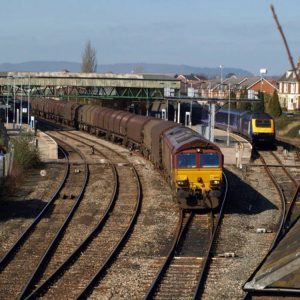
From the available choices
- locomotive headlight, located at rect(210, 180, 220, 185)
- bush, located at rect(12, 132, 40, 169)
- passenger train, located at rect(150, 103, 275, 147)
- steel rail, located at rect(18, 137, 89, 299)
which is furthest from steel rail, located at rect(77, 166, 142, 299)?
passenger train, located at rect(150, 103, 275, 147)

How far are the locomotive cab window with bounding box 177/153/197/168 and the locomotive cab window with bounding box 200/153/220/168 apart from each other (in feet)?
0.83

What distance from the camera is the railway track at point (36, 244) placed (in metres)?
14.8

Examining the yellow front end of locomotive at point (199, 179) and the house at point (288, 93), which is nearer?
the yellow front end of locomotive at point (199, 179)

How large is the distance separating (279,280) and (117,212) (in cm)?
1643

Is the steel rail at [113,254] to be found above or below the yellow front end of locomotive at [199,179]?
below

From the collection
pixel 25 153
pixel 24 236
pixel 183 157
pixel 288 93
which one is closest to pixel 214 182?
pixel 183 157

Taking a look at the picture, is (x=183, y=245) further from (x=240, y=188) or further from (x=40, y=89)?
(x=40, y=89)

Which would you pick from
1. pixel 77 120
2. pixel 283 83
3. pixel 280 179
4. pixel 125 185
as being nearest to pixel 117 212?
pixel 125 185

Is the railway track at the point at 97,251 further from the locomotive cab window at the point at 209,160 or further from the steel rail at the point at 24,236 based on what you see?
the locomotive cab window at the point at 209,160

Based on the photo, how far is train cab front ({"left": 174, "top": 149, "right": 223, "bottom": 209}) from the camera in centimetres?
2238

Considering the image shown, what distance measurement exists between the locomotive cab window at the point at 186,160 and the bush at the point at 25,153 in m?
11.7

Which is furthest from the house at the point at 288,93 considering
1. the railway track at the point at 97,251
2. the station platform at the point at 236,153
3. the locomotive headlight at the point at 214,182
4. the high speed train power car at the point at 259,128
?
the locomotive headlight at the point at 214,182

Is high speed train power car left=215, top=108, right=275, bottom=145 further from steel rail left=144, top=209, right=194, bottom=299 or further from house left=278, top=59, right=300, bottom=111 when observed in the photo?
house left=278, top=59, right=300, bottom=111

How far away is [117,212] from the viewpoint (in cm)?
2270
